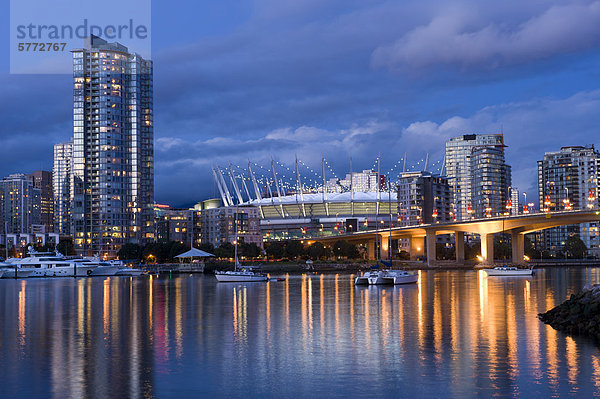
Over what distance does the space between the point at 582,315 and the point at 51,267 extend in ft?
361

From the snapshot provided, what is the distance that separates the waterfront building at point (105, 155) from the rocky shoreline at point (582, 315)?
166 metres

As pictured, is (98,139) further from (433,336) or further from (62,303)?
(433,336)

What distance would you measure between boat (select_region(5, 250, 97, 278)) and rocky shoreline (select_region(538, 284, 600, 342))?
10469cm

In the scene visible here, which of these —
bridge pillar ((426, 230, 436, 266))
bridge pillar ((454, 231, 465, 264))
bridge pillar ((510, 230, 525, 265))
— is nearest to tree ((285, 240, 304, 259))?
bridge pillar ((426, 230, 436, 266))

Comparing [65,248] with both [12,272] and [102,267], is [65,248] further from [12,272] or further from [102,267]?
[102,267]

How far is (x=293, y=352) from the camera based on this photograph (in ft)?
99.3

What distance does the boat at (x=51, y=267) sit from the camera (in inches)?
4993

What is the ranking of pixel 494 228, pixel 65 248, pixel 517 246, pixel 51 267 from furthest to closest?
pixel 65 248
pixel 517 246
pixel 494 228
pixel 51 267

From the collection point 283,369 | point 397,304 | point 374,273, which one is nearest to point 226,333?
point 283,369

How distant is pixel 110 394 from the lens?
22.3 m

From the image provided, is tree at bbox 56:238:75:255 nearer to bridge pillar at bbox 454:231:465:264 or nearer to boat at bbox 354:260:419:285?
bridge pillar at bbox 454:231:465:264

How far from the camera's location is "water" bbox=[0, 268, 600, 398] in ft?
76.4

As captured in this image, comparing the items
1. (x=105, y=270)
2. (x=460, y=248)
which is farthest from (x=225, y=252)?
(x=460, y=248)

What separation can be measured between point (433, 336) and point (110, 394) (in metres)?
18.1
